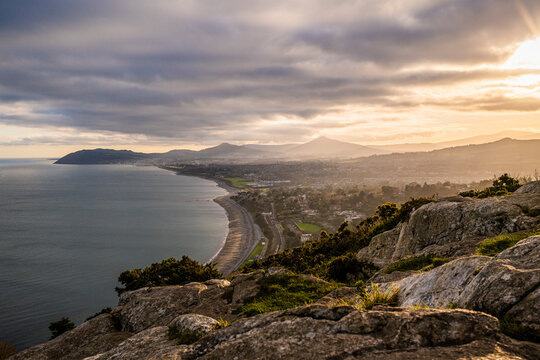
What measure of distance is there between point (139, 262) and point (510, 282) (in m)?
77.0

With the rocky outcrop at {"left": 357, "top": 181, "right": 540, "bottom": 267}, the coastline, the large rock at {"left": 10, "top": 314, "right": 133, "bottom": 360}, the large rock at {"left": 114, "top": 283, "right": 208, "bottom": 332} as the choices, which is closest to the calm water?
the coastline

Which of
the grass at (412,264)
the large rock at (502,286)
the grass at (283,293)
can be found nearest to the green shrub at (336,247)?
the grass at (283,293)

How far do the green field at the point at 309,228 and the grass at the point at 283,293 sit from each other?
245ft

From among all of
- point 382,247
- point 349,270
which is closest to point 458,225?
point 382,247

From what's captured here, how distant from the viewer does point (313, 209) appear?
4911 inches

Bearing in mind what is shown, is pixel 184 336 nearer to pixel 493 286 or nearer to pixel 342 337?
pixel 342 337

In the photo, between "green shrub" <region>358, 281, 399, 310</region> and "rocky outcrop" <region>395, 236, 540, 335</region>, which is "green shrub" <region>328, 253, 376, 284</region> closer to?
"green shrub" <region>358, 281, 399, 310</region>

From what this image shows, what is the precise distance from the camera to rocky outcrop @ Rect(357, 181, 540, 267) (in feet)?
44.7

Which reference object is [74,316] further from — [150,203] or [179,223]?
[150,203]

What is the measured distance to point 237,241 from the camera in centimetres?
8300

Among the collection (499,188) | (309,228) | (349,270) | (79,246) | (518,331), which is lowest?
(79,246)

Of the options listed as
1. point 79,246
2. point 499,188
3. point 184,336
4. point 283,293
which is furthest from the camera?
point 79,246

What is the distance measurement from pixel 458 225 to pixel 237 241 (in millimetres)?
71875

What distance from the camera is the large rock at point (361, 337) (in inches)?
173
